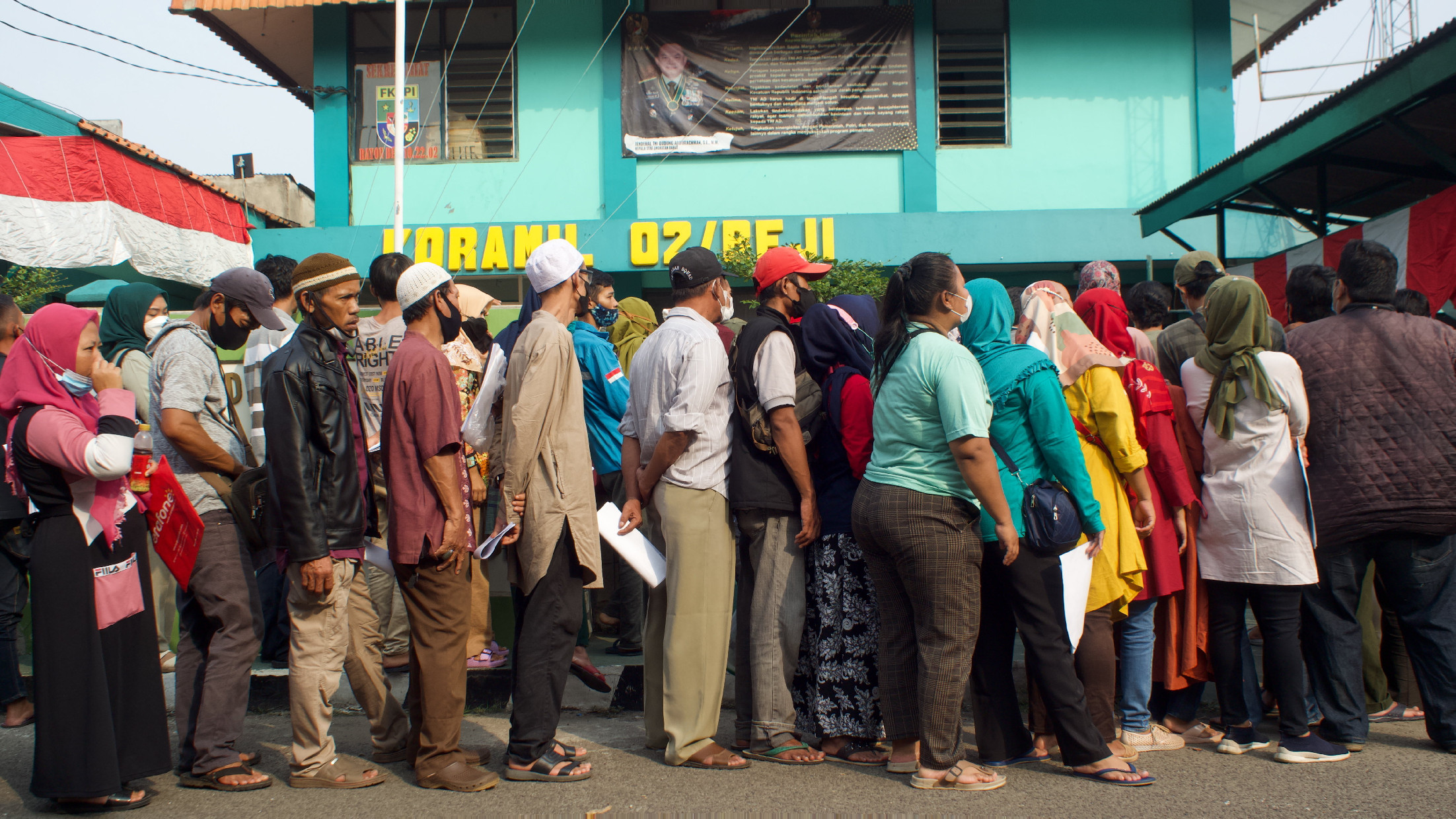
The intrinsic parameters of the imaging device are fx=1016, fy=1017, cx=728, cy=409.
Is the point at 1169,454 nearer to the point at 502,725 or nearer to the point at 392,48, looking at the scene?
the point at 502,725

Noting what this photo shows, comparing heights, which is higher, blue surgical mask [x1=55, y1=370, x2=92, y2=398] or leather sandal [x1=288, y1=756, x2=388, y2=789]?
blue surgical mask [x1=55, y1=370, x2=92, y2=398]

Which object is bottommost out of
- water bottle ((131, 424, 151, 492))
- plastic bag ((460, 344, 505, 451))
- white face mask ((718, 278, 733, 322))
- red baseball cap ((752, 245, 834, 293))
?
water bottle ((131, 424, 151, 492))

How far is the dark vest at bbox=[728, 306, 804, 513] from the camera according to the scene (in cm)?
405

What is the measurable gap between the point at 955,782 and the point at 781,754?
0.70 meters

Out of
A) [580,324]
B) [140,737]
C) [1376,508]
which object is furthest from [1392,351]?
[140,737]

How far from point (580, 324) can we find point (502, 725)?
1992 mm

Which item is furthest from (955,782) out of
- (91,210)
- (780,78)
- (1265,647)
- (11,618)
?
(91,210)

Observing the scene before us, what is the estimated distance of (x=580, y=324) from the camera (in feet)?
17.2

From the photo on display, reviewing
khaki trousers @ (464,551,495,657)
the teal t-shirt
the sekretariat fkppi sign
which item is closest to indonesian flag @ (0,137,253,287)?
the sekretariat fkppi sign

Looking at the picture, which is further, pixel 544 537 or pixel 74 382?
pixel 544 537

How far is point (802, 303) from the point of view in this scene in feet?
14.5

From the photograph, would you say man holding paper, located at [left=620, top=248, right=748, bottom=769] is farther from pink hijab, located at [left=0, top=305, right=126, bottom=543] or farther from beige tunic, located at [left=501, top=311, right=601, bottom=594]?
pink hijab, located at [left=0, top=305, right=126, bottom=543]

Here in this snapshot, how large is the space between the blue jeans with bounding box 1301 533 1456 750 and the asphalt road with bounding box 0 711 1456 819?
164 millimetres

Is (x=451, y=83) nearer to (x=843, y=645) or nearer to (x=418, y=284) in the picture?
(x=418, y=284)
